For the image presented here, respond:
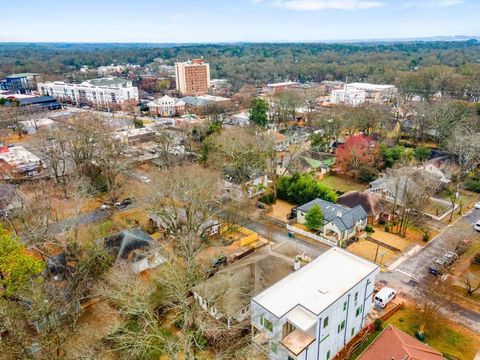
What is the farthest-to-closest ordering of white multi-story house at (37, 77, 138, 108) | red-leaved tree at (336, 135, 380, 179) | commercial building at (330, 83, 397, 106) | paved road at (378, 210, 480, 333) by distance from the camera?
white multi-story house at (37, 77, 138, 108), commercial building at (330, 83, 397, 106), red-leaved tree at (336, 135, 380, 179), paved road at (378, 210, 480, 333)

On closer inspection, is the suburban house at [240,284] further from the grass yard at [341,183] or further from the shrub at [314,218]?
the grass yard at [341,183]

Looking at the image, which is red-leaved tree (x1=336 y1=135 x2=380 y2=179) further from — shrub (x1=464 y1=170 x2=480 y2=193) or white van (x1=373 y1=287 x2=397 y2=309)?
white van (x1=373 y1=287 x2=397 y2=309)

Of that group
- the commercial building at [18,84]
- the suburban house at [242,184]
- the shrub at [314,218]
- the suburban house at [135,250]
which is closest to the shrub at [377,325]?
the shrub at [314,218]

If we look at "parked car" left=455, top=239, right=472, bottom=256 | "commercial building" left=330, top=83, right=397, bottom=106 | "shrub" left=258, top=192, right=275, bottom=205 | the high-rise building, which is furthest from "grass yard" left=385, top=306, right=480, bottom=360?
the high-rise building

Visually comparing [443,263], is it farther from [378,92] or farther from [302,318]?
[378,92]

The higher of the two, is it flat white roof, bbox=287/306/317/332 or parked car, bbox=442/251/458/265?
flat white roof, bbox=287/306/317/332

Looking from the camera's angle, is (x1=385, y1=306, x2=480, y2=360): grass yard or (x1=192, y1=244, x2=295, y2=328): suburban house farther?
(x1=192, y1=244, x2=295, y2=328): suburban house

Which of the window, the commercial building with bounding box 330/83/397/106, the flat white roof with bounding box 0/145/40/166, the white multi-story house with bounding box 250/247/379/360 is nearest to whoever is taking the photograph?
the white multi-story house with bounding box 250/247/379/360

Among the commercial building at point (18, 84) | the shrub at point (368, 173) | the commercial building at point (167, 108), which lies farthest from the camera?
the commercial building at point (18, 84)
